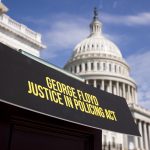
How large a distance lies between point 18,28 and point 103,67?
75.1 metres

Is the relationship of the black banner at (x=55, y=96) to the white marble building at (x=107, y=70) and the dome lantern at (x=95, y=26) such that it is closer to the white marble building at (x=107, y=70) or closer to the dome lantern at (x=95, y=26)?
the white marble building at (x=107, y=70)

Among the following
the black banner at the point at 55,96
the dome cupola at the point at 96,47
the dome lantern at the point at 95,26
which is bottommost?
the black banner at the point at 55,96

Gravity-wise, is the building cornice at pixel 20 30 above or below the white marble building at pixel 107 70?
below

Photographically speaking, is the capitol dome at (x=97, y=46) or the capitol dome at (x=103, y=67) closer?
the capitol dome at (x=103, y=67)

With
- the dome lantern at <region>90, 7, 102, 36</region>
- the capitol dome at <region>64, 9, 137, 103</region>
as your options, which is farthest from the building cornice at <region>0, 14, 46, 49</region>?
the dome lantern at <region>90, 7, 102, 36</region>

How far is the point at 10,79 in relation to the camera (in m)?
9.73

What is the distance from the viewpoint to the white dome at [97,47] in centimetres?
11444

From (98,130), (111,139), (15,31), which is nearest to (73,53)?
(111,139)

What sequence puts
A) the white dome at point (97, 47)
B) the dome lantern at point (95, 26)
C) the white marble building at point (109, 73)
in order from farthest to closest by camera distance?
the dome lantern at point (95, 26) < the white dome at point (97, 47) < the white marble building at point (109, 73)

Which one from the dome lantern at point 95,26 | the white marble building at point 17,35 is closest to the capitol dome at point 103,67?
the dome lantern at point 95,26

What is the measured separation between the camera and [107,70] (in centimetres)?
10875

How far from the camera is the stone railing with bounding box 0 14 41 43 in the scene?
34812 millimetres

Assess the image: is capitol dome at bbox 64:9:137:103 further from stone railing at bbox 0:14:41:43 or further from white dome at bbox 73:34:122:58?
stone railing at bbox 0:14:41:43

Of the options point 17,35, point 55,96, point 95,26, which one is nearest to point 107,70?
point 95,26
